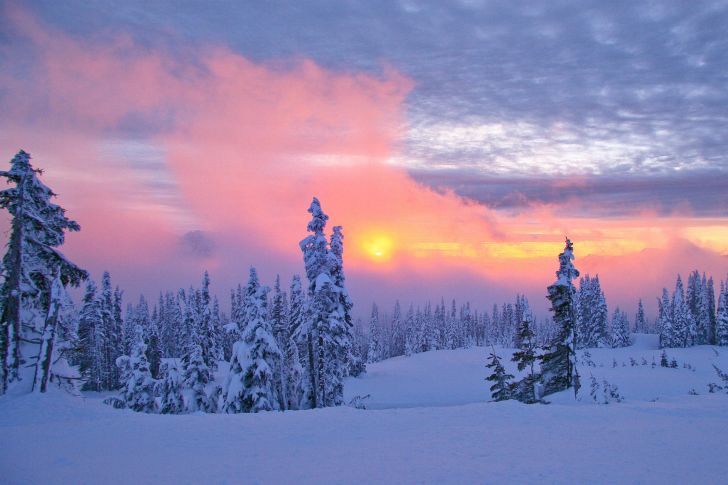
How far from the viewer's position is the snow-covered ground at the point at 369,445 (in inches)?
407

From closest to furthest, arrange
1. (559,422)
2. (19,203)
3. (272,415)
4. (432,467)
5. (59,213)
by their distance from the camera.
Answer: (432,467) → (559,422) → (272,415) → (19,203) → (59,213)

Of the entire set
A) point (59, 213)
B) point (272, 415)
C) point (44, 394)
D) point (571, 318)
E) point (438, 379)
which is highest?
point (59, 213)

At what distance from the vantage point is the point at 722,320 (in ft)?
223

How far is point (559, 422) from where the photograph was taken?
16.0 meters

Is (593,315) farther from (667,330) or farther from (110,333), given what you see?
(110,333)

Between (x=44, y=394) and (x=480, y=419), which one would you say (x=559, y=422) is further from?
(x=44, y=394)

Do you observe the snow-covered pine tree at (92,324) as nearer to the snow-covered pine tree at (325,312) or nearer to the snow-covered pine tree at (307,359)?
the snow-covered pine tree at (307,359)

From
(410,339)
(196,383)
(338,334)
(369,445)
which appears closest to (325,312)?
(338,334)

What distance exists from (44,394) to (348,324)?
19.2 meters

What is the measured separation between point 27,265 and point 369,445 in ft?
64.3

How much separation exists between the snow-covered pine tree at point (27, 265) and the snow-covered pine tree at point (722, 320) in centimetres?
9500

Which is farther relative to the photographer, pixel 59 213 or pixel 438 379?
pixel 438 379

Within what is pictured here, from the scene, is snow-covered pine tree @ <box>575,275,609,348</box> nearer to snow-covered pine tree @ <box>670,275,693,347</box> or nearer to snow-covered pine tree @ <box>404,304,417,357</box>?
snow-covered pine tree @ <box>670,275,693,347</box>

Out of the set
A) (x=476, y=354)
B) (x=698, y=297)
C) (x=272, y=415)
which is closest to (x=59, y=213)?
(x=272, y=415)
